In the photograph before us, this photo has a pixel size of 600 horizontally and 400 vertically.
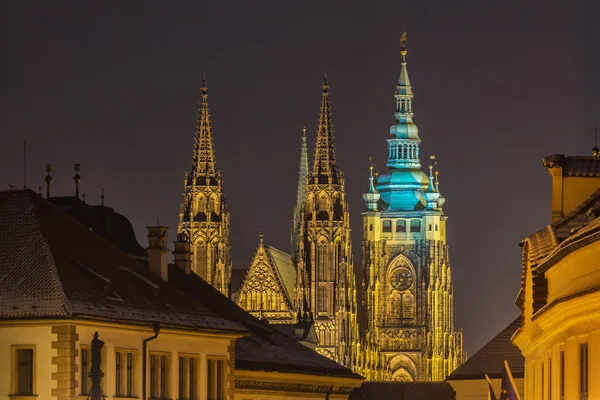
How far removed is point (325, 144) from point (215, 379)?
4381 inches

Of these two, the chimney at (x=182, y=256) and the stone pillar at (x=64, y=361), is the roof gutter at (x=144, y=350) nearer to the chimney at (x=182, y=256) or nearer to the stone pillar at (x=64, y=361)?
the stone pillar at (x=64, y=361)

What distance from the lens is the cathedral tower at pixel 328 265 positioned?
165625mm

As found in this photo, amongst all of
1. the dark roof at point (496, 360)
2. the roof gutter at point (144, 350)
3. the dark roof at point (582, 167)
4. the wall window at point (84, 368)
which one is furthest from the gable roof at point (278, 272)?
the dark roof at point (582, 167)

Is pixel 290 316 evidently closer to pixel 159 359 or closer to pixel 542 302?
pixel 159 359

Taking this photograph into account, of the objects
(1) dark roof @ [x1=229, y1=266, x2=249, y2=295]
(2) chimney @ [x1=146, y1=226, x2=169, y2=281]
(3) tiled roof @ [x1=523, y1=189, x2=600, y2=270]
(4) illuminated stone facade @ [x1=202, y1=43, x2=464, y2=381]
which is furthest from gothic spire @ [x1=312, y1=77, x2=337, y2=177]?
(3) tiled roof @ [x1=523, y1=189, x2=600, y2=270]

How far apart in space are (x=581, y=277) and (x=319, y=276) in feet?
450

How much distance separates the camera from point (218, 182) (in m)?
164

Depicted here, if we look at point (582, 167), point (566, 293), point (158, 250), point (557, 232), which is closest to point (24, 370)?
point (582, 167)

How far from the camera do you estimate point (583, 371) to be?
28.6m

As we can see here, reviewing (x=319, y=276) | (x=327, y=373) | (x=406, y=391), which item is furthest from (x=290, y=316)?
(x=327, y=373)

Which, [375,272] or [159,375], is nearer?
[159,375]

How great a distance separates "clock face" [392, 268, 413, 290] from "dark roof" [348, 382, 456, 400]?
194ft

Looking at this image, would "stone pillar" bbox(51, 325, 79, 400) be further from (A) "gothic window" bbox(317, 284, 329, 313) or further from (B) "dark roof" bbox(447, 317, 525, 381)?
(A) "gothic window" bbox(317, 284, 329, 313)

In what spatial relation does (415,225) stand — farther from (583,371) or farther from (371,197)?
(583,371)
